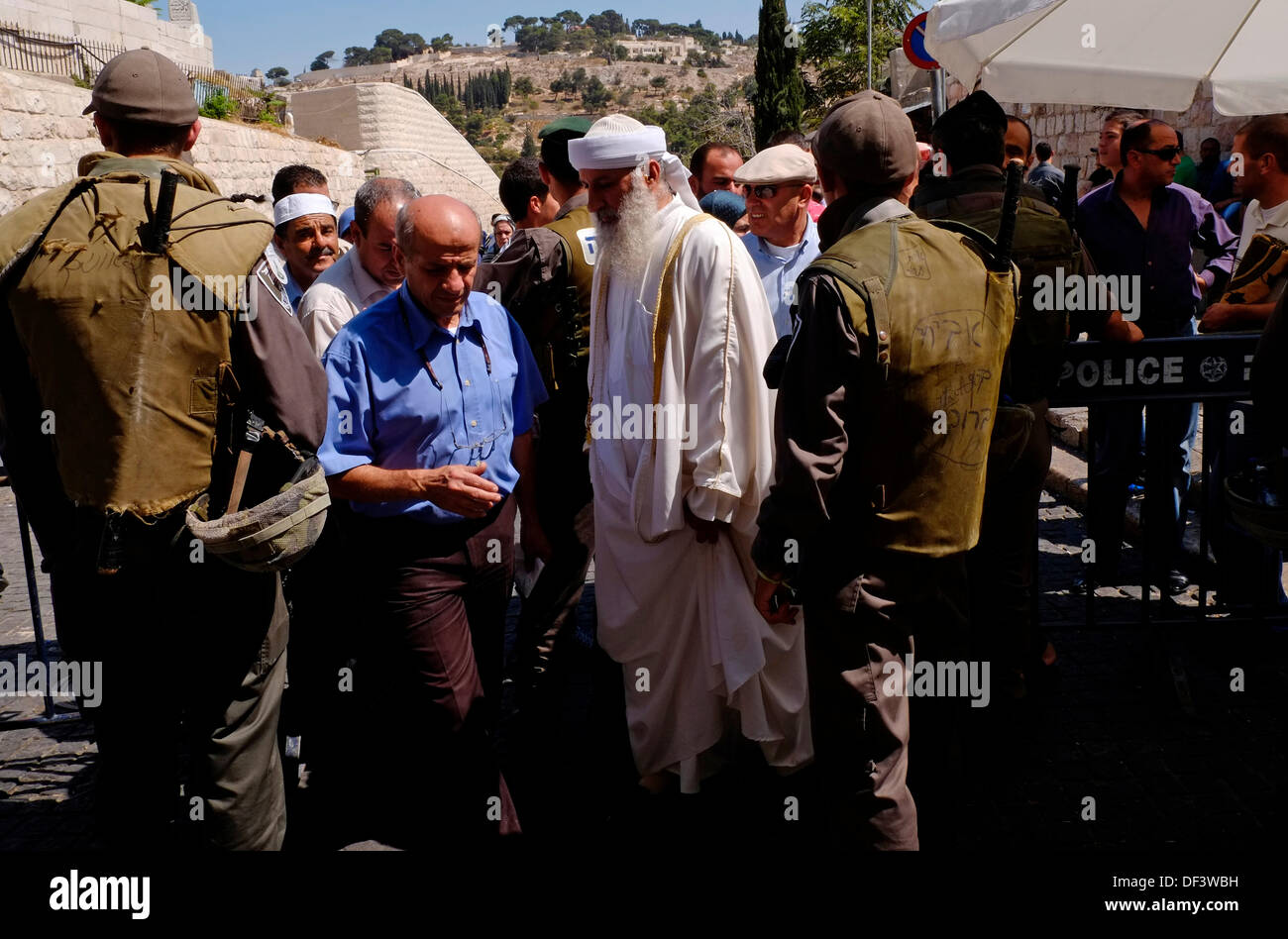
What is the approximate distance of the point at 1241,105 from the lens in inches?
199

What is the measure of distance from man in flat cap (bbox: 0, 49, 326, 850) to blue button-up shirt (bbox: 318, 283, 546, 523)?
228 millimetres

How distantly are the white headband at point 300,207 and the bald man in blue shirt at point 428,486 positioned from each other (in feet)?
6.07

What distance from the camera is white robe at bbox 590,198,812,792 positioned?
140 inches

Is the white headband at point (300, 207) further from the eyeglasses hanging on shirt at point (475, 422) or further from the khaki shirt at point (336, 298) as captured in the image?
the eyeglasses hanging on shirt at point (475, 422)

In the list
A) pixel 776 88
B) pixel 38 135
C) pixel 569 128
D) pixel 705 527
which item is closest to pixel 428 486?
pixel 705 527

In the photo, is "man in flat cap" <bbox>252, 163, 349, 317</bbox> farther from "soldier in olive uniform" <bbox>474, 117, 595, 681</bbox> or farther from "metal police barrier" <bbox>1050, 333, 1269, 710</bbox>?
"metal police barrier" <bbox>1050, 333, 1269, 710</bbox>

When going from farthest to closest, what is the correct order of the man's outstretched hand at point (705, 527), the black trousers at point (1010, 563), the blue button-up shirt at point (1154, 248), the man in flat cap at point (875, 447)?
1. the blue button-up shirt at point (1154, 248)
2. the black trousers at point (1010, 563)
3. the man's outstretched hand at point (705, 527)
4. the man in flat cap at point (875, 447)

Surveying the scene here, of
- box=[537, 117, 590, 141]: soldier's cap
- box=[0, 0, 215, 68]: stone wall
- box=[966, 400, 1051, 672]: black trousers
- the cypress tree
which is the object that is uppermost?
box=[0, 0, 215, 68]: stone wall

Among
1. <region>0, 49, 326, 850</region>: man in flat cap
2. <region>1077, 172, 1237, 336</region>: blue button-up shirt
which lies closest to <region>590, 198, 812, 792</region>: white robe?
<region>0, 49, 326, 850</region>: man in flat cap

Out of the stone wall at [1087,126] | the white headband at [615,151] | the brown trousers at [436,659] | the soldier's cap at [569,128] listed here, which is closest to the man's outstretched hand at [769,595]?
the brown trousers at [436,659]

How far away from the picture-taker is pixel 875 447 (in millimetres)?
2812

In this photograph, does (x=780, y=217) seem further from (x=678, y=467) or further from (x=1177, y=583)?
(x=1177, y=583)

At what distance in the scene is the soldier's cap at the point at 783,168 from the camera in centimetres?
473

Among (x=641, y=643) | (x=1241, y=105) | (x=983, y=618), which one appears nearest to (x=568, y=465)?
(x=641, y=643)
